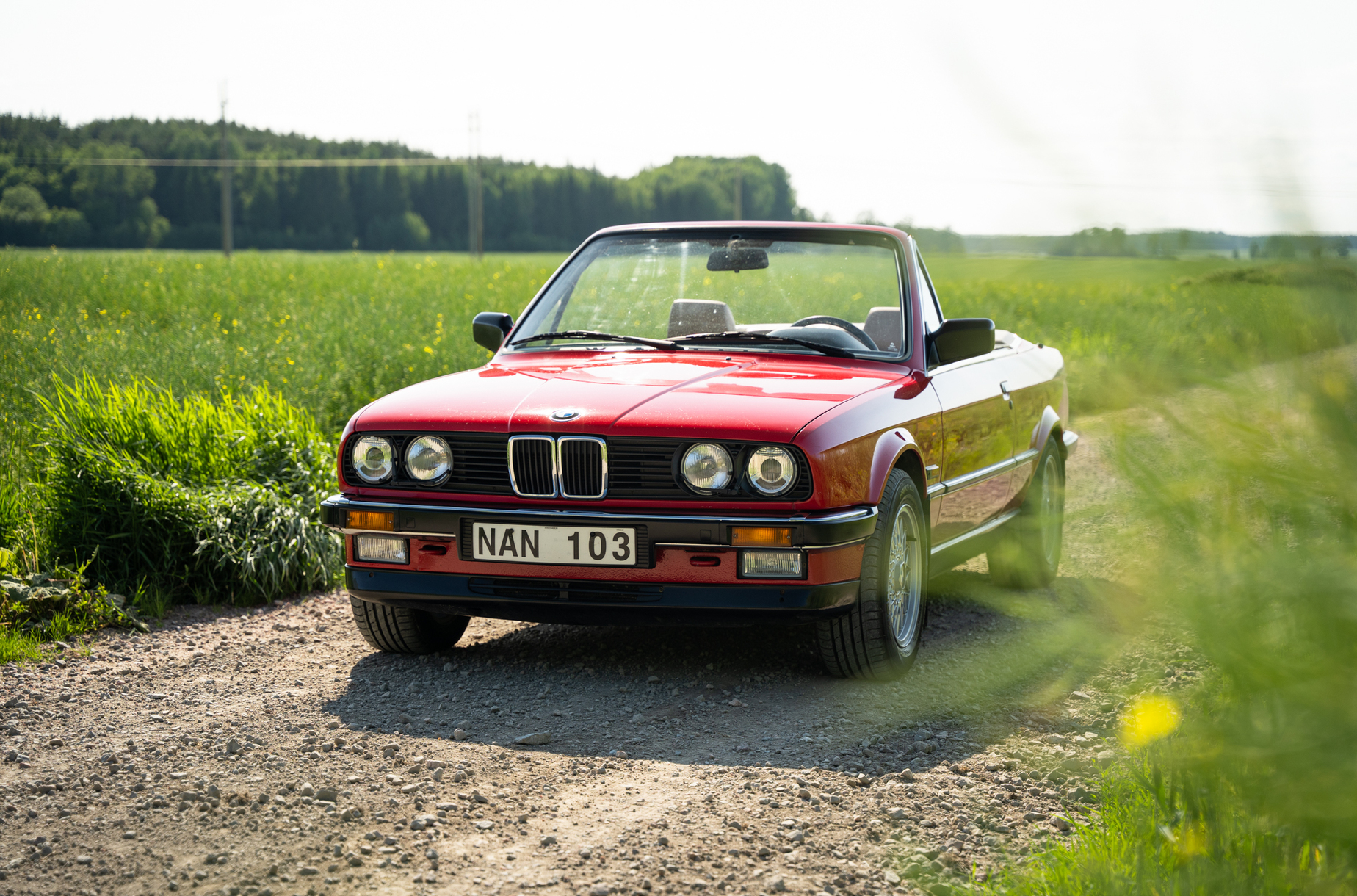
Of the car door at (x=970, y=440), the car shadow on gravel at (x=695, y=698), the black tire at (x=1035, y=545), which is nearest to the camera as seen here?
the black tire at (x=1035, y=545)

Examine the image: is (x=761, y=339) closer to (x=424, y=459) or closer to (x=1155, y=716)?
(x=424, y=459)

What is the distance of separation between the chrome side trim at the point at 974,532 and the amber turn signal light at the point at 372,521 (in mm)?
2053

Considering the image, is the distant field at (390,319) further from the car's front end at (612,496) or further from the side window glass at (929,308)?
the side window glass at (929,308)

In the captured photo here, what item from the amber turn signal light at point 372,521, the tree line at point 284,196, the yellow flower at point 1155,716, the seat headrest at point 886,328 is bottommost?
the amber turn signal light at point 372,521

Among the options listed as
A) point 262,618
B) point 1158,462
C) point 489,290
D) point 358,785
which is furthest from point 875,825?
point 489,290

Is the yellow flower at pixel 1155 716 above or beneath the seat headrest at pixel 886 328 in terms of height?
beneath

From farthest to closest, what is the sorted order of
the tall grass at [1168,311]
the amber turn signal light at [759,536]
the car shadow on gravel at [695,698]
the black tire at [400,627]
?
the black tire at [400,627] → the amber turn signal light at [759,536] → the car shadow on gravel at [695,698] → the tall grass at [1168,311]

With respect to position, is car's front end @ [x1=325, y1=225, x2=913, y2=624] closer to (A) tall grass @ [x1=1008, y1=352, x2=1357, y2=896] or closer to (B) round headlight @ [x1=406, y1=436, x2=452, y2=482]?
(B) round headlight @ [x1=406, y1=436, x2=452, y2=482]

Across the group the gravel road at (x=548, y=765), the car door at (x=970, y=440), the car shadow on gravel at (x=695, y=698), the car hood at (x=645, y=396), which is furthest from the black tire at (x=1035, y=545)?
the car door at (x=970, y=440)

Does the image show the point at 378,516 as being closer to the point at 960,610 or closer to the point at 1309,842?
the point at 960,610

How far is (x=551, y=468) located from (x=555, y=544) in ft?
0.86

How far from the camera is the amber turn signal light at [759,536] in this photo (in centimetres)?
418

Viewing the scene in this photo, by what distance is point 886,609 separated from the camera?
4.46 meters

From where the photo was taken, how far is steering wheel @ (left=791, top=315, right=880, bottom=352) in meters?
5.44
